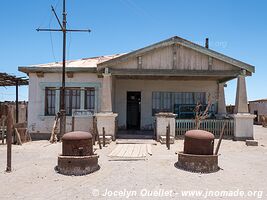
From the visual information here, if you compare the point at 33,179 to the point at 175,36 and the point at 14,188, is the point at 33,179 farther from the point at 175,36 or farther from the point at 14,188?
the point at 175,36

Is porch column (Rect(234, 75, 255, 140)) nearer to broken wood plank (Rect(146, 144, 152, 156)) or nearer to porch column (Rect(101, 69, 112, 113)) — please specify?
broken wood plank (Rect(146, 144, 152, 156))

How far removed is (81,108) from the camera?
13.3 metres

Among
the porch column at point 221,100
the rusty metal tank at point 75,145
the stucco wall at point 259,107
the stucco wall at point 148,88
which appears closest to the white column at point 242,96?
the porch column at point 221,100

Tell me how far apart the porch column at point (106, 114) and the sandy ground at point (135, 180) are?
311 centimetres

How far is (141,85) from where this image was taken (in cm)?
1527

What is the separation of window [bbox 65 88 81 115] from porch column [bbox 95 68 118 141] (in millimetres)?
1767

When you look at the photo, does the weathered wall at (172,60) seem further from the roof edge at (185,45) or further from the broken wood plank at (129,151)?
the broken wood plank at (129,151)

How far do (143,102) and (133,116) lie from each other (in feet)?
3.97

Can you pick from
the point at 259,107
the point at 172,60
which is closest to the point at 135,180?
the point at 172,60

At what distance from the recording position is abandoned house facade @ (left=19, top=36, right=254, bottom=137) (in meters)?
12.2

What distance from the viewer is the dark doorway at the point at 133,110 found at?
15539mm

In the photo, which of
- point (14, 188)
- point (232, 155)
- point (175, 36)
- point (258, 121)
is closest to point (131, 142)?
point (232, 155)

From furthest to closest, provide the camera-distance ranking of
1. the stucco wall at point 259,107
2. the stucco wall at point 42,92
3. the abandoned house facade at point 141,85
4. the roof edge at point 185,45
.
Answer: the stucco wall at point 259,107, the stucco wall at point 42,92, the abandoned house facade at point 141,85, the roof edge at point 185,45

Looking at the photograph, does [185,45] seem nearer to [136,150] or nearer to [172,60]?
[172,60]
